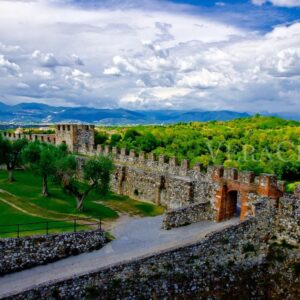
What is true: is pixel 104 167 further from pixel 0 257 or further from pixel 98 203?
pixel 0 257

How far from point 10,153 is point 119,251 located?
20.2 metres

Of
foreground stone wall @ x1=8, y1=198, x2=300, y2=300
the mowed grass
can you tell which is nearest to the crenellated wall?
foreground stone wall @ x1=8, y1=198, x2=300, y2=300

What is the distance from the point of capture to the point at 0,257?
17.9 metres

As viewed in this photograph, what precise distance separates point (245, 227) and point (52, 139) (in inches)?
1462

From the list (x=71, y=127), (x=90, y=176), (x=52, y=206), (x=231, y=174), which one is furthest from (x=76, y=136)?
(x=231, y=174)

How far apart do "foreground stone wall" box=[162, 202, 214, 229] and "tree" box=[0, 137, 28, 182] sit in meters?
17.9

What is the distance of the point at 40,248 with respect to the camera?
18734 millimetres

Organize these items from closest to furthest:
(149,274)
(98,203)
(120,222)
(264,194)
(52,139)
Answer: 1. (149,274)
2. (264,194)
3. (120,222)
4. (98,203)
5. (52,139)

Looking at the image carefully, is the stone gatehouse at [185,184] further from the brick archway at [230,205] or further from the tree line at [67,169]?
the tree line at [67,169]

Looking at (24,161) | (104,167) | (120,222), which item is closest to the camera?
(120,222)

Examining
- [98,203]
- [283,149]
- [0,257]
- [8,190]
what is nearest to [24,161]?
[8,190]

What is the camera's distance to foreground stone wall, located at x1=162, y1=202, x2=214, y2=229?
22.6 metres

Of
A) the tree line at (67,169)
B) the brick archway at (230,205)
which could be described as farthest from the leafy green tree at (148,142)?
the brick archway at (230,205)

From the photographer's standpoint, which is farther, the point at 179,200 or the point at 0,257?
the point at 179,200
